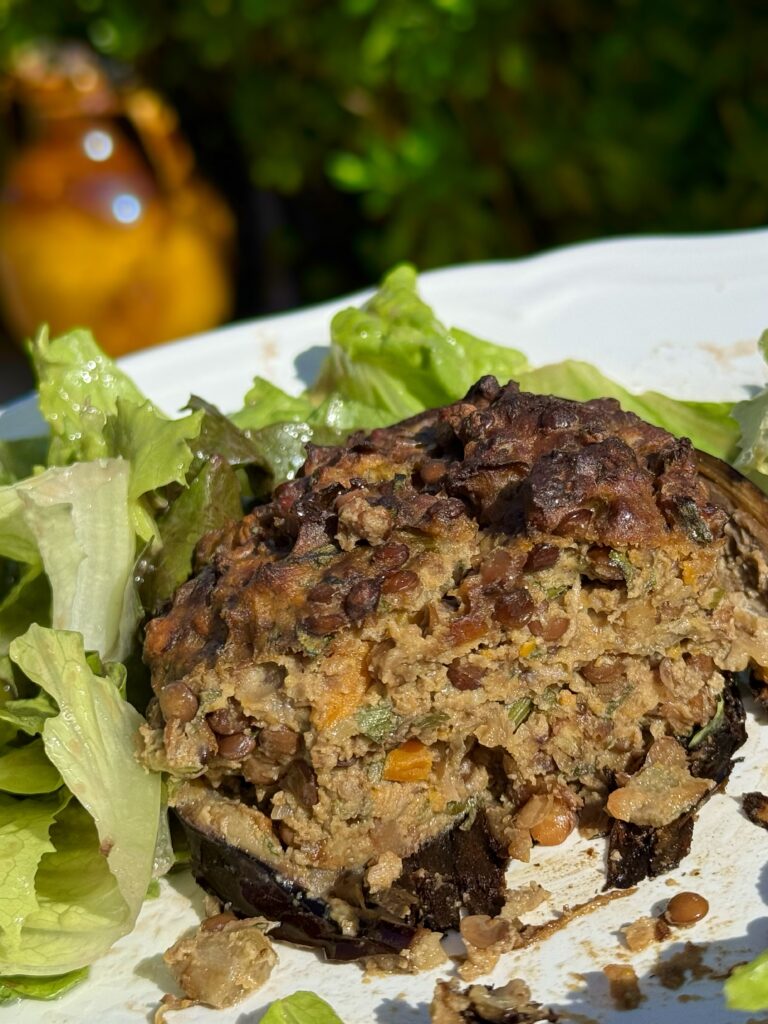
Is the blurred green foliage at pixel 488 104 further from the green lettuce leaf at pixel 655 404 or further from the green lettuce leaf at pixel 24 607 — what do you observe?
the green lettuce leaf at pixel 24 607

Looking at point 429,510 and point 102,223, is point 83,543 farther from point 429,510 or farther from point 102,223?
point 102,223

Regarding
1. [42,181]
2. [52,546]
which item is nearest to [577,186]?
[42,181]

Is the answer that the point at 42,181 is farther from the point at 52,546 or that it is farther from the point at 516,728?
the point at 516,728

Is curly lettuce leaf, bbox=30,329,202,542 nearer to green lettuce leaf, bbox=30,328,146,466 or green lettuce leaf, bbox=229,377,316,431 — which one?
green lettuce leaf, bbox=30,328,146,466

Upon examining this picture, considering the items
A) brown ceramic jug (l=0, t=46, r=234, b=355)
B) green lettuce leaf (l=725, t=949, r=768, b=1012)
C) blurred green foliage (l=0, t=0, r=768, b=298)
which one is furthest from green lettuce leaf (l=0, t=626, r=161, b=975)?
brown ceramic jug (l=0, t=46, r=234, b=355)

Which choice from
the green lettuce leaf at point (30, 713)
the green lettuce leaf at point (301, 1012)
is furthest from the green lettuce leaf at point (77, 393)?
the green lettuce leaf at point (301, 1012)

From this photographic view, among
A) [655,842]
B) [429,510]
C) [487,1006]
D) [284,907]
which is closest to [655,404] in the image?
[429,510]
